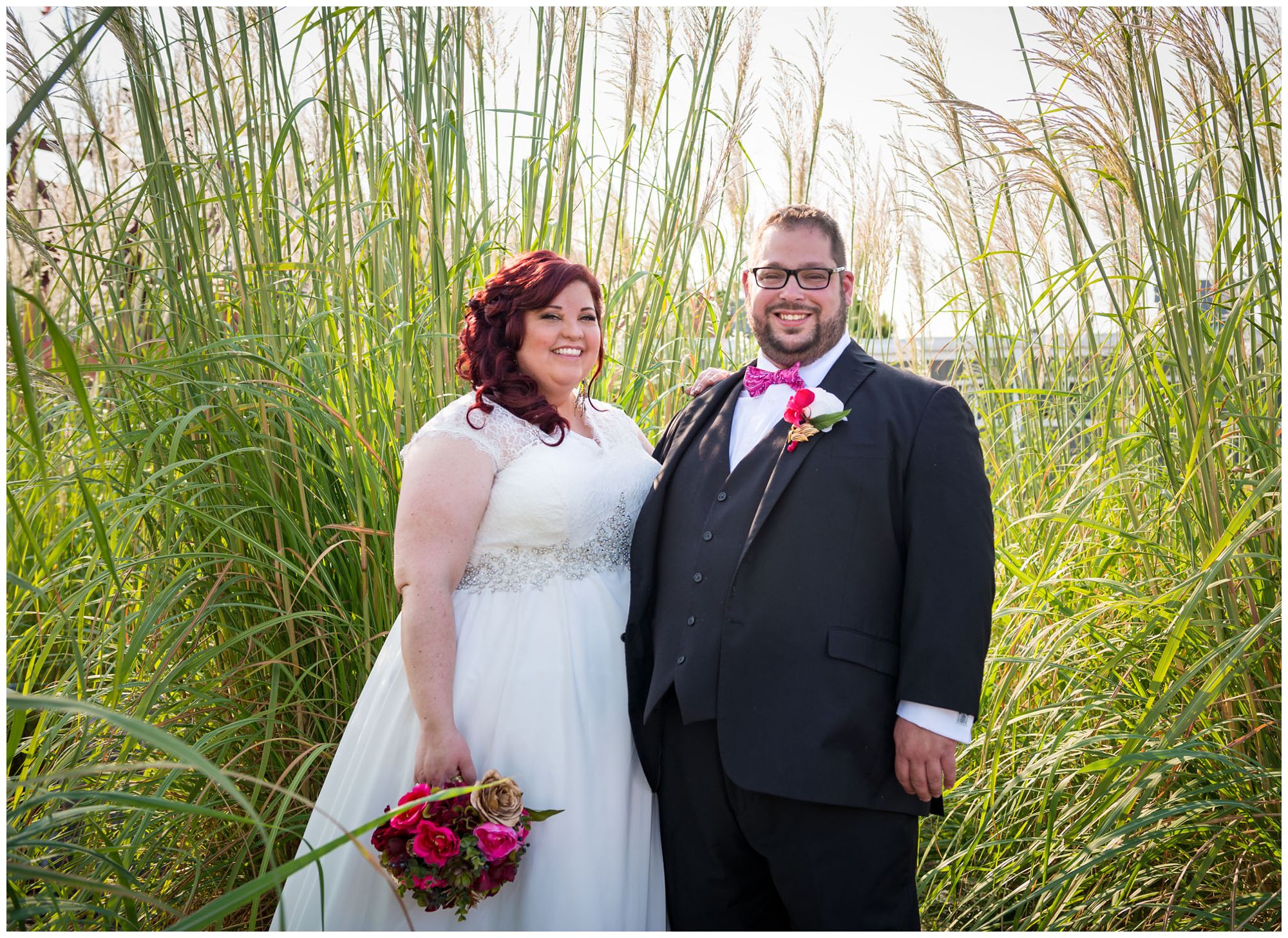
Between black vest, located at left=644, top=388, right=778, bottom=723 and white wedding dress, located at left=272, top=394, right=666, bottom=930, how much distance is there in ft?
0.52

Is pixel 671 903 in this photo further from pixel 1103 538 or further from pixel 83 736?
pixel 1103 538

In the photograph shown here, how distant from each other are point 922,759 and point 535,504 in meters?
1.02

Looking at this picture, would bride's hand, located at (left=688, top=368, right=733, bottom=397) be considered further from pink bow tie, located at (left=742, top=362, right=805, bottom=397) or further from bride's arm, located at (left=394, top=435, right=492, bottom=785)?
bride's arm, located at (left=394, top=435, right=492, bottom=785)

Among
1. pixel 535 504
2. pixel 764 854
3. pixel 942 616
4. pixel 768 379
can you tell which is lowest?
pixel 764 854

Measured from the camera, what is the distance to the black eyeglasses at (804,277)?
7.54 ft

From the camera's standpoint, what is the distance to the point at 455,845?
69.4 inches

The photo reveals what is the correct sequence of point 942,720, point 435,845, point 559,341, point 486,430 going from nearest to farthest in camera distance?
point 435,845, point 942,720, point 486,430, point 559,341

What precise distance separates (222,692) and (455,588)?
756 millimetres

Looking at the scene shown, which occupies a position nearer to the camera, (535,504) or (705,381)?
(535,504)

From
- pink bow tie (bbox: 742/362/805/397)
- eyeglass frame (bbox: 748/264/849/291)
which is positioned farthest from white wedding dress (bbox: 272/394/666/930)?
eyeglass frame (bbox: 748/264/849/291)

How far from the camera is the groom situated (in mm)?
1885

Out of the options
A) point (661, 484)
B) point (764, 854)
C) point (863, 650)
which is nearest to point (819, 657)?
point (863, 650)

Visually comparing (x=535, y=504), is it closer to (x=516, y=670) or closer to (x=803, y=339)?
(x=516, y=670)

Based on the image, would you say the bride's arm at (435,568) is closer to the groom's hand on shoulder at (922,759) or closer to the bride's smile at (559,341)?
the bride's smile at (559,341)
